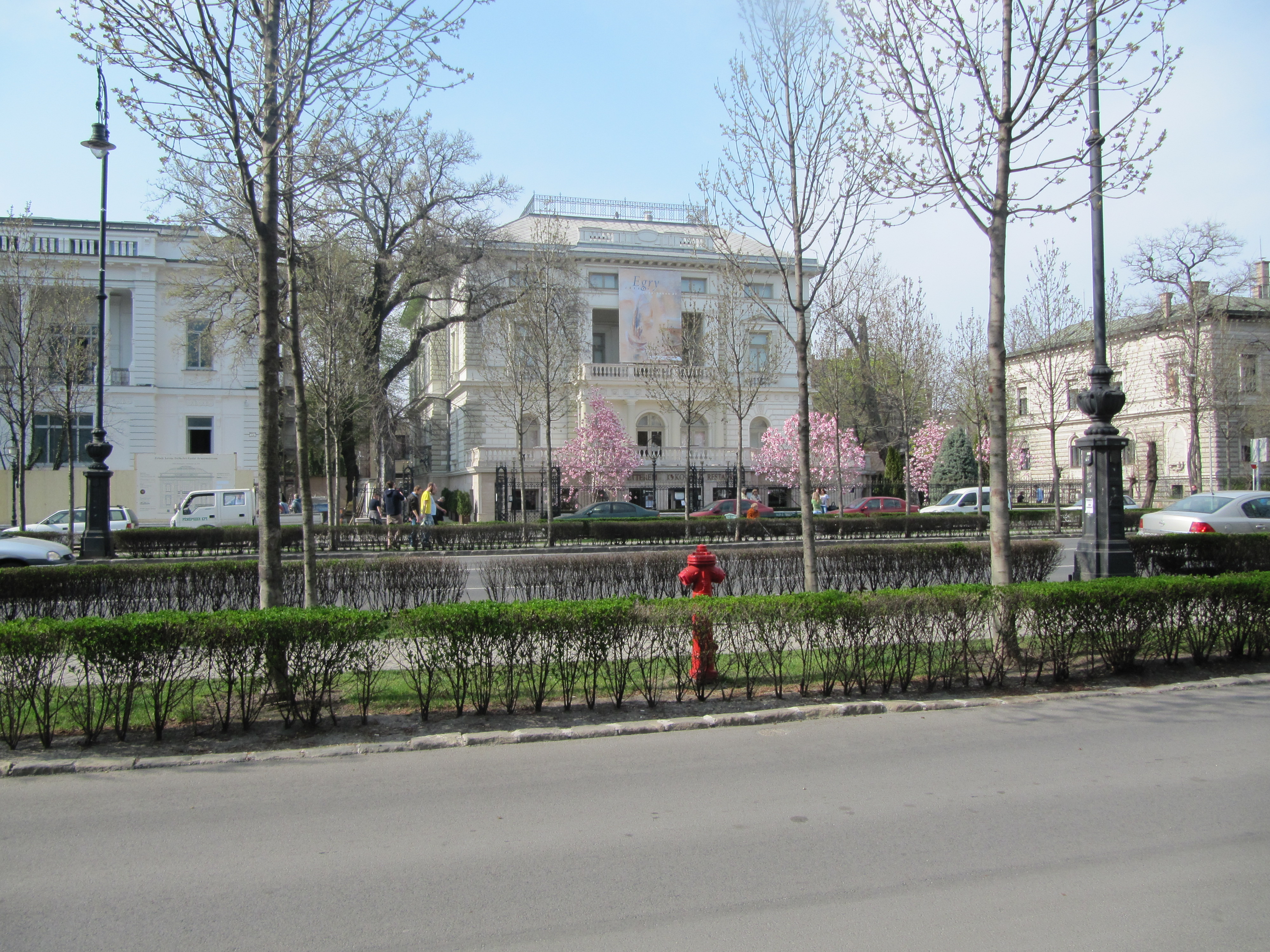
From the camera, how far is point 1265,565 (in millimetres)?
13703

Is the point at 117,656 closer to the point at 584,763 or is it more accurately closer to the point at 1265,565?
the point at 584,763

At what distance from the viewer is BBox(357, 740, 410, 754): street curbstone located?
239 inches

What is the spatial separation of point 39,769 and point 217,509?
26.0m

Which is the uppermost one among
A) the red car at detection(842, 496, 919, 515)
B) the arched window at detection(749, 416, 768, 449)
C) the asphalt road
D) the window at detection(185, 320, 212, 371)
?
the window at detection(185, 320, 212, 371)

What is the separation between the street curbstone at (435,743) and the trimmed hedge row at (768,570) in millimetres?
6312

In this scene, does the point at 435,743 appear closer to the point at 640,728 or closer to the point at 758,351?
the point at 640,728

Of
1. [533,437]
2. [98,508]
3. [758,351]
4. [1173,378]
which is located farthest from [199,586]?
[1173,378]

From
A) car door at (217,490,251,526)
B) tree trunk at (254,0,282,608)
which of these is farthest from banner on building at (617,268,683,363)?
tree trunk at (254,0,282,608)

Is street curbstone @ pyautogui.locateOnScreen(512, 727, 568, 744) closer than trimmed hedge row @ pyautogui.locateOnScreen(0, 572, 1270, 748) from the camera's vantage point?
No

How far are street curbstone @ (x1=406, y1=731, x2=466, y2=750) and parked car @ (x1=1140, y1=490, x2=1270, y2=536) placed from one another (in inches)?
638

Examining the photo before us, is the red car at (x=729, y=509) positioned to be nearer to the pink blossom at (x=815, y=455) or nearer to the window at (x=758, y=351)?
the window at (x=758, y=351)

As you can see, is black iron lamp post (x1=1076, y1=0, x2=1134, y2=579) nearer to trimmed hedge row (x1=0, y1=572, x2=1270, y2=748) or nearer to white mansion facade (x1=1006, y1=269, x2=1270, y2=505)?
trimmed hedge row (x1=0, y1=572, x2=1270, y2=748)

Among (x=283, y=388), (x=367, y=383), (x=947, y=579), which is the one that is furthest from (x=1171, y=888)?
(x=367, y=383)

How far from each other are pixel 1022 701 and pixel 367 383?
2899 centimetres
